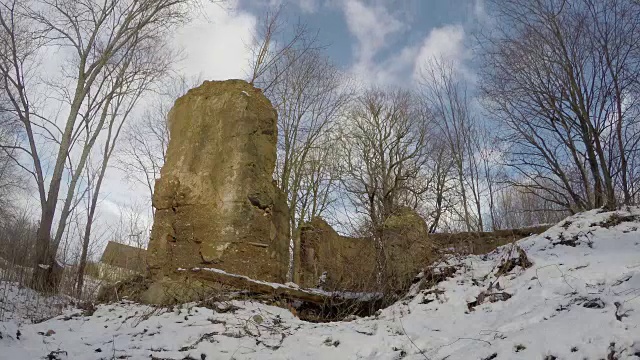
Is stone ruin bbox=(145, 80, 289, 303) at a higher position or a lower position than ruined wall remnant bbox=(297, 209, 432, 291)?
higher

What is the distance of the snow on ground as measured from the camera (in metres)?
2.99

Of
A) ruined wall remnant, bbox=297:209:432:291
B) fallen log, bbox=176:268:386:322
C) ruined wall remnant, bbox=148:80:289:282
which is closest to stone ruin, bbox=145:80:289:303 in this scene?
ruined wall remnant, bbox=148:80:289:282

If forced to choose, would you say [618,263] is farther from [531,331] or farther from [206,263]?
[206,263]

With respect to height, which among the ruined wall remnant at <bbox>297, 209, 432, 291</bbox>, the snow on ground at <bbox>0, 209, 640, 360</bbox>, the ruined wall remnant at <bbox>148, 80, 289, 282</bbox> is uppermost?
the ruined wall remnant at <bbox>148, 80, 289, 282</bbox>

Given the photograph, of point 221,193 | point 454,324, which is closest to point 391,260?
point 454,324

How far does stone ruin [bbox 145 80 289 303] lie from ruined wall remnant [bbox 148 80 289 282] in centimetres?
1

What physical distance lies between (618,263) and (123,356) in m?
4.47

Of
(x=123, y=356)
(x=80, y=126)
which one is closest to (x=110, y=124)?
(x=80, y=126)

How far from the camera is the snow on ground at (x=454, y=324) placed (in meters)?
2.99

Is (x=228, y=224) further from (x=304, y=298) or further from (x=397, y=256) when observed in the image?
(x=397, y=256)

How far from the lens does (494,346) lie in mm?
3102

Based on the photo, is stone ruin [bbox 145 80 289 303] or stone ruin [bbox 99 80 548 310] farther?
stone ruin [bbox 145 80 289 303]

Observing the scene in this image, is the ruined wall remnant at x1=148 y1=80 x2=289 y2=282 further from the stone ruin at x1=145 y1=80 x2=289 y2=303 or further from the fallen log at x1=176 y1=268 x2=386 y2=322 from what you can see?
the fallen log at x1=176 y1=268 x2=386 y2=322

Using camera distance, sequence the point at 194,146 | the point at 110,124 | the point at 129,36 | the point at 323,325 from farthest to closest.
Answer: the point at 110,124 < the point at 129,36 < the point at 194,146 < the point at 323,325
